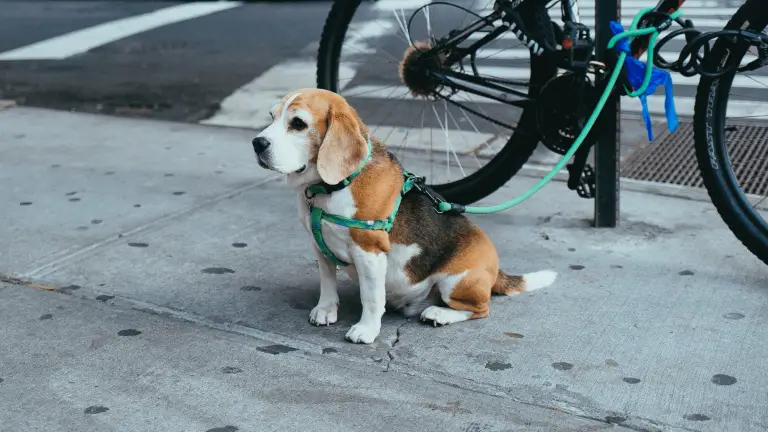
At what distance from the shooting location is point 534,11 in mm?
4375

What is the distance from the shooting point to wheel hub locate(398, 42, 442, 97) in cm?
467

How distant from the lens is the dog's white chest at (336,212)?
3.38 m

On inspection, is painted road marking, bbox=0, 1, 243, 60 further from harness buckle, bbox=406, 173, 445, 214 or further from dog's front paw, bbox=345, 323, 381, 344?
dog's front paw, bbox=345, 323, 381, 344

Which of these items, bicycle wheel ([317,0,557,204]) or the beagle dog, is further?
bicycle wheel ([317,0,557,204])

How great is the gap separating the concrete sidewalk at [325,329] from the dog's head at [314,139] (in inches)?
25.5

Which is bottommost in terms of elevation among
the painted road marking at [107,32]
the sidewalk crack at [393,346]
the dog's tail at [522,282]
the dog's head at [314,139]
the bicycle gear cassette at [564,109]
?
the sidewalk crack at [393,346]

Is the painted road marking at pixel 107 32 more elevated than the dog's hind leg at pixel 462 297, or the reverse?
the painted road marking at pixel 107 32

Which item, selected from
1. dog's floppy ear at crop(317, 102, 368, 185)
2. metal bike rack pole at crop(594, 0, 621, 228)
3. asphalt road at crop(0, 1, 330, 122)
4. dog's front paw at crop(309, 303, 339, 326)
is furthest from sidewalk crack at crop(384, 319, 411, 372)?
asphalt road at crop(0, 1, 330, 122)

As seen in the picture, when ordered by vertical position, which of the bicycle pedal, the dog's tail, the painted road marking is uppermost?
the painted road marking

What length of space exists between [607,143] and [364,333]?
1672 mm

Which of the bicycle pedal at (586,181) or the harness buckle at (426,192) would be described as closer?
the harness buckle at (426,192)

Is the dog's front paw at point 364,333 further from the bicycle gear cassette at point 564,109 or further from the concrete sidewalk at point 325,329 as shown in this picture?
the bicycle gear cassette at point 564,109

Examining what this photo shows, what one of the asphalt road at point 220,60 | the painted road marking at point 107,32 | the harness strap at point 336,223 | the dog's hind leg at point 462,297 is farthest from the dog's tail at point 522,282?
the painted road marking at point 107,32

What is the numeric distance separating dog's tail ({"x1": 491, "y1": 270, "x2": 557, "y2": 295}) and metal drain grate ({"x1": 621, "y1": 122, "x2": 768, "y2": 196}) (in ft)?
4.24
